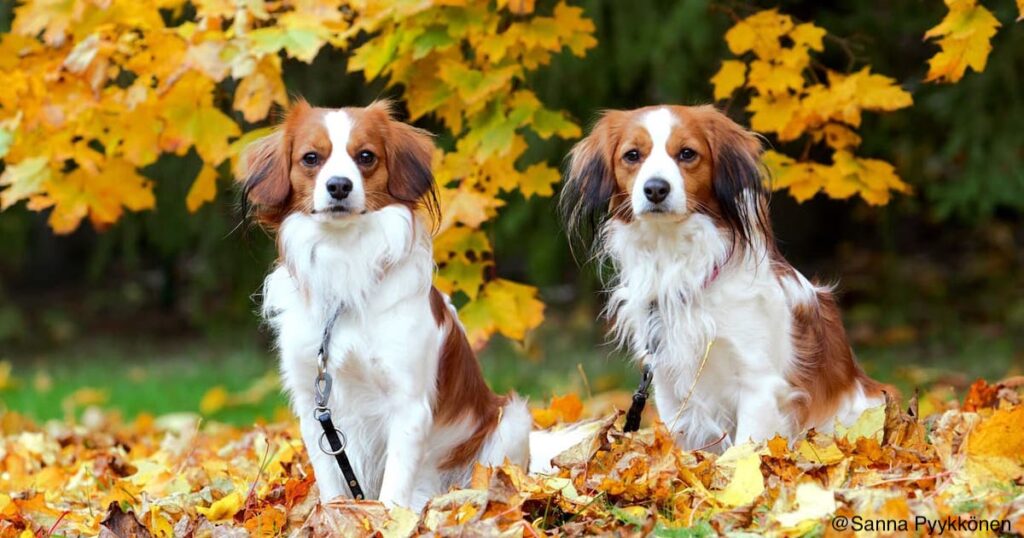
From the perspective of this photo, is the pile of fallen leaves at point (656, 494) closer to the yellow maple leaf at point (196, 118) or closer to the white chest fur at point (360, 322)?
the white chest fur at point (360, 322)

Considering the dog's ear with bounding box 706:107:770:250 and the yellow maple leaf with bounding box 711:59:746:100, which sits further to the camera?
the yellow maple leaf with bounding box 711:59:746:100

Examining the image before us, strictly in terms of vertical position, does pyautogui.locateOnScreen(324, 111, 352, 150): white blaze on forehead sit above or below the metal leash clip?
above

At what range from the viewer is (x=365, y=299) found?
3.44 metres

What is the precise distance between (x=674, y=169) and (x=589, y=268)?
1.94m

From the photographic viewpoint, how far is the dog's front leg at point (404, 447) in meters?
3.38

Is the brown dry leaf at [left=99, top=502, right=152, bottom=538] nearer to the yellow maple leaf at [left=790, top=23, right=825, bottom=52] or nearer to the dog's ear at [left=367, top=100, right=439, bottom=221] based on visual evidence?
the dog's ear at [left=367, top=100, right=439, bottom=221]

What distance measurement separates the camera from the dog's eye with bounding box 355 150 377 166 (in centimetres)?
343

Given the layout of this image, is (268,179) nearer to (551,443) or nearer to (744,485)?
(551,443)

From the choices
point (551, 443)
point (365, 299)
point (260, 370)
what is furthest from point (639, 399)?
point (260, 370)

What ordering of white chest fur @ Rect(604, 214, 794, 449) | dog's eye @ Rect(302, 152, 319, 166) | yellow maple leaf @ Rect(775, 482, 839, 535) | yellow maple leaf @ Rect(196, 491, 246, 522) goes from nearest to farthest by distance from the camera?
yellow maple leaf @ Rect(775, 482, 839, 535) < dog's eye @ Rect(302, 152, 319, 166) < yellow maple leaf @ Rect(196, 491, 246, 522) < white chest fur @ Rect(604, 214, 794, 449)

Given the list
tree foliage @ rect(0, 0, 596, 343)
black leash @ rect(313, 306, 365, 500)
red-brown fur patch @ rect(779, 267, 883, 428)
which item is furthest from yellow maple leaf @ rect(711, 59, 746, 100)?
black leash @ rect(313, 306, 365, 500)

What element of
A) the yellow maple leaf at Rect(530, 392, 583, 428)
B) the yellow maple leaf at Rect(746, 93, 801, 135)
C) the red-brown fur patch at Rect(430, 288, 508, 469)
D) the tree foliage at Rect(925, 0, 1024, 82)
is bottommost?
the yellow maple leaf at Rect(530, 392, 583, 428)

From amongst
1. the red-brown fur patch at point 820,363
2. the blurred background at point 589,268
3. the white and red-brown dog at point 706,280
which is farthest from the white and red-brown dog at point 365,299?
the blurred background at point 589,268

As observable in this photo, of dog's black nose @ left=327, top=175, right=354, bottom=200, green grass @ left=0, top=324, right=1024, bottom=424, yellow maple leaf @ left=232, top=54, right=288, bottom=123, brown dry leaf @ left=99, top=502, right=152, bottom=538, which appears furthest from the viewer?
green grass @ left=0, top=324, right=1024, bottom=424
